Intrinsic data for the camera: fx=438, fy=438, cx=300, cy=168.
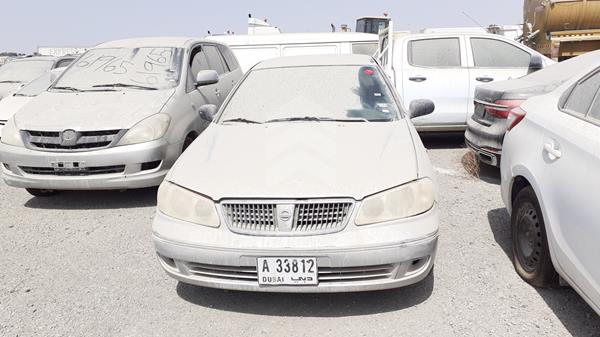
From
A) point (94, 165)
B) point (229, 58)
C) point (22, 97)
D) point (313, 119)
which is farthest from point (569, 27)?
point (22, 97)

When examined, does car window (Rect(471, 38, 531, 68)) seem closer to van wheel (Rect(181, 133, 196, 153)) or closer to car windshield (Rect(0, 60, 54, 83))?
van wheel (Rect(181, 133, 196, 153))

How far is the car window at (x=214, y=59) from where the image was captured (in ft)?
20.3

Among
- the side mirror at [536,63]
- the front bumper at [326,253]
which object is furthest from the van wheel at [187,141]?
the side mirror at [536,63]

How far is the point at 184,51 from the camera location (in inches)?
213

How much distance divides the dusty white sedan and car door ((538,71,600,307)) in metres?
0.63

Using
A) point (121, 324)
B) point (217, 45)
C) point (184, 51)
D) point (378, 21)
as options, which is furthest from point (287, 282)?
point (378, 21)

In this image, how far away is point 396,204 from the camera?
7.83ft

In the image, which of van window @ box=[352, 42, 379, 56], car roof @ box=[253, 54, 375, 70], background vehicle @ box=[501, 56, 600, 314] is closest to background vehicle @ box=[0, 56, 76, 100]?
van window @ box=[352, 42, 379, 56]

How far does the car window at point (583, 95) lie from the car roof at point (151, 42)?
14.4 ft

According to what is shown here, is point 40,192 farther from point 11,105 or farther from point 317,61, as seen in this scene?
point 317,61

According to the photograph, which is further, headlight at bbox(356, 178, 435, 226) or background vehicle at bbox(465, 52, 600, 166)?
background vehicle at bbox(465, 52, 600, 166)

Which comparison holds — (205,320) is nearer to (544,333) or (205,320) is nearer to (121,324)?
(121,324)

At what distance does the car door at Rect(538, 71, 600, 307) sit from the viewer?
2.02 m

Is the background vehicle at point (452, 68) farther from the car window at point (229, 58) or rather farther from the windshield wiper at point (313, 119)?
the windshield wiper at point (313, 119)
